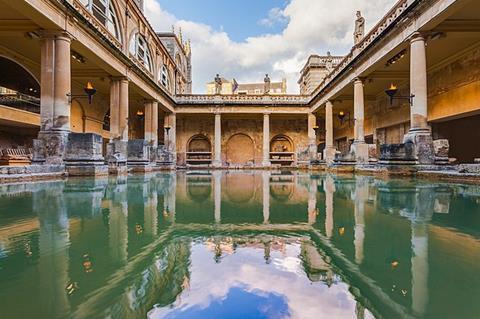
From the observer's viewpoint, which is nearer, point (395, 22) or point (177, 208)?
point (177, 208)

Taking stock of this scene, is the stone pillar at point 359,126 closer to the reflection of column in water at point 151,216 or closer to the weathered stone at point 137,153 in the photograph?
the weathered stone at point 137,153

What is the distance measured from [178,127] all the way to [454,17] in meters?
23.2

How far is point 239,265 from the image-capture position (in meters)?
1.73

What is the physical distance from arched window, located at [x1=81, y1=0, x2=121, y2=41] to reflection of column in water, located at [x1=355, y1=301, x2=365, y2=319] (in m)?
15.4

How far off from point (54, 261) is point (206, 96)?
23.7 metres

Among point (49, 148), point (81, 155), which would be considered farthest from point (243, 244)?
point (49, 148)

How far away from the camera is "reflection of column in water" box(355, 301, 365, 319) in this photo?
117cm

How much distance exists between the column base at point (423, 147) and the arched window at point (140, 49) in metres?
14.9

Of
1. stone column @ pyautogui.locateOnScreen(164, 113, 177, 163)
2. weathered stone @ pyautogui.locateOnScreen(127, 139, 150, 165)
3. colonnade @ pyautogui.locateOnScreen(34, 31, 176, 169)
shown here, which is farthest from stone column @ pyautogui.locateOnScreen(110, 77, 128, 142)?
stone column @ pyautogui.locateOnScreen(164, 113, 177, 163)

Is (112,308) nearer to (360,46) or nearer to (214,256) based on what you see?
(214,256)

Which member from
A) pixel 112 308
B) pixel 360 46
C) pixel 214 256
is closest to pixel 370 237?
pixel 214 256

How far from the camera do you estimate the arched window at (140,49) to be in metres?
17.3

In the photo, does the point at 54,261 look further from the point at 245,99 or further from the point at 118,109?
the point at 245,99

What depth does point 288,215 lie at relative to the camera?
10.9 feet
